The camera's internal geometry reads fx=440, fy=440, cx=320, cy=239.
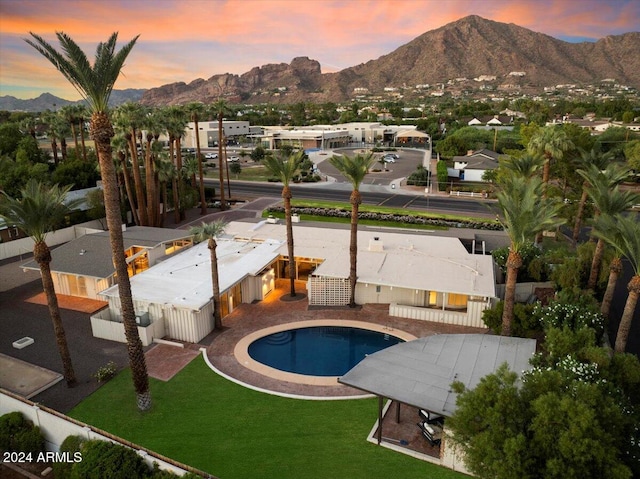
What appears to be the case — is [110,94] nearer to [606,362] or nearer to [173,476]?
[173,476]

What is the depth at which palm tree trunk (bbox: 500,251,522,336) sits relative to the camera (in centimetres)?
2100

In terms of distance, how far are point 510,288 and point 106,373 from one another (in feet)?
67.2

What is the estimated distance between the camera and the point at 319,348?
84.0 feet

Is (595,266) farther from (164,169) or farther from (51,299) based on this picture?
(164,169)

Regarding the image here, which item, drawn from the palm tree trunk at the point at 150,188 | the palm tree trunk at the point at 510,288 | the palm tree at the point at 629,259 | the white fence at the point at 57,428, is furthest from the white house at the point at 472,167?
the white fence at the point at 57,428

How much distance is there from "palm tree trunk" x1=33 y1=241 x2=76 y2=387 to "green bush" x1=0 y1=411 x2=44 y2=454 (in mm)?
3665

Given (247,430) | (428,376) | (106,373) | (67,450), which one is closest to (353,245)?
(428,376)

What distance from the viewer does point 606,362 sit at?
664 inches

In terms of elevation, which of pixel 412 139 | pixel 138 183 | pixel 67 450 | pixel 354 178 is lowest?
pixel 67 450

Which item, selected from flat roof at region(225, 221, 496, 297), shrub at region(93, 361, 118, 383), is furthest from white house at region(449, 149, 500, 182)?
shrub at region(93, 361, 118, 383)

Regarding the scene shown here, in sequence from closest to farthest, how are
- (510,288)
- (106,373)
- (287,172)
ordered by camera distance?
1. (510,288)
2. (106,373)
3. (287,172)

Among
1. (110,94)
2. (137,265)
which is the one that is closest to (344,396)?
(110,94)

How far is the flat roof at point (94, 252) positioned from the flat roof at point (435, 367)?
856 inches

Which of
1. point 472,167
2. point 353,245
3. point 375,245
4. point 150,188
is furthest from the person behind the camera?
point 472,167
